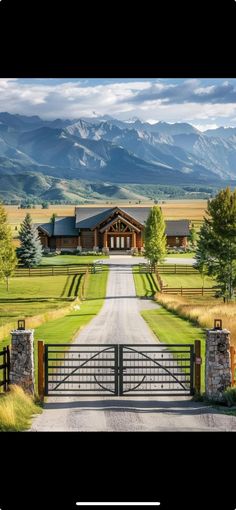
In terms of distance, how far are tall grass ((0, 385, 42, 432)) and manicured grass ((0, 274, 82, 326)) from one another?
43.8 ft

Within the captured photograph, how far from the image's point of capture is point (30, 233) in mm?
48844

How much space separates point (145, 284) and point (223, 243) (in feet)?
33.9

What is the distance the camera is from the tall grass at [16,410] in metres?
10.8

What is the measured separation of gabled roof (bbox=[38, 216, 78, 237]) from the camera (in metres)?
58.6

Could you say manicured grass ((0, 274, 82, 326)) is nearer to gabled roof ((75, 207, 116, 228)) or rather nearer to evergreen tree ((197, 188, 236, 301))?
evergreen tree ((197, 188, 236, 301))

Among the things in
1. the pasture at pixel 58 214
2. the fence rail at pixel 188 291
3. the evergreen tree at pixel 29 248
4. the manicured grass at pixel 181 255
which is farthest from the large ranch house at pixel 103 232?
the fence rail at pixel 188 291

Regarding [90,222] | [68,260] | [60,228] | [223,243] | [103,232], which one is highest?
[90,222]

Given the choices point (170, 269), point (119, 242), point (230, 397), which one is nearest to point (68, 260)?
point (119, 242)

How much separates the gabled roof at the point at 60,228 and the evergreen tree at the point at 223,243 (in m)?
29.9

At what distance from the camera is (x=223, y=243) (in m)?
29.2

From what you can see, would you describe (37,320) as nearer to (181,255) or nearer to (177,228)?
(181,255)

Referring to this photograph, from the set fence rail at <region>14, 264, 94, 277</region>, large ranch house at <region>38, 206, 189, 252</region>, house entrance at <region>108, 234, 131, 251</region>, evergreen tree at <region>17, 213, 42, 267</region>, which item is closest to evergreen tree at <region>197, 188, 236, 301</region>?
fence rail at <region>14, 264, 94, 277</region>

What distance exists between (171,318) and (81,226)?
3751 cm
